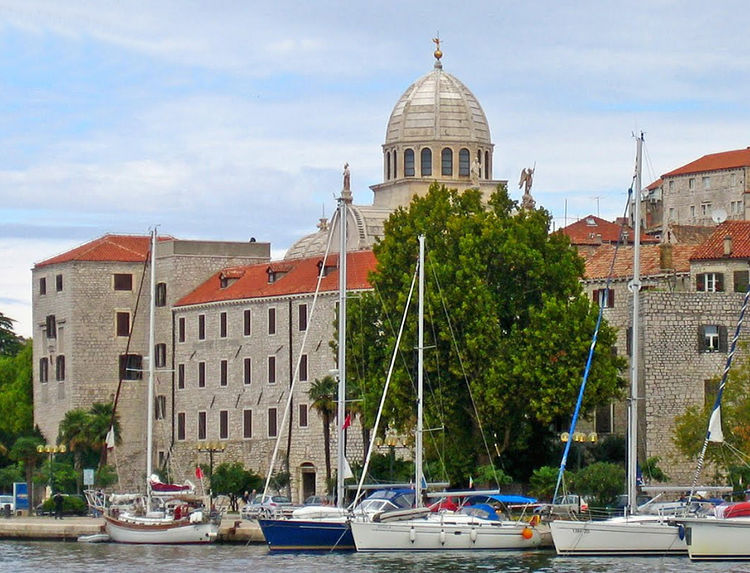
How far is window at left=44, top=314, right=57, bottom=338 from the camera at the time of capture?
107 m

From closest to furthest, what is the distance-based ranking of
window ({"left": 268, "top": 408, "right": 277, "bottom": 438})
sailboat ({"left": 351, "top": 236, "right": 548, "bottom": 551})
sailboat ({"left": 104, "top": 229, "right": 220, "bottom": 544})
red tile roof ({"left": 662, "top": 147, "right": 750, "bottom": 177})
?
sailboat ({"left": 351, "top": 236, "right": 548, "bottom": 551}), sailboat ({"left": 104, "top": 229, "right": 220, "bottom": 544}), window ({"left": 268, "top": 408, "right": 277, "bottom": 438}), red tile roof ({"left": 662, "top": 147, "right": 750, "bottom": 177})

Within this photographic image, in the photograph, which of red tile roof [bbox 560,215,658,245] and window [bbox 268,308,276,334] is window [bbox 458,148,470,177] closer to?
red tile roof [bbox 560,215,658,245]

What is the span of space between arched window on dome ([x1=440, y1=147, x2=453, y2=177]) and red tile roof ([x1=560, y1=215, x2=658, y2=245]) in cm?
744

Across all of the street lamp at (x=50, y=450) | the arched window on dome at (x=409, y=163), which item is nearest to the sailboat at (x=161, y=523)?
the street lamp at (x=50, y=450)

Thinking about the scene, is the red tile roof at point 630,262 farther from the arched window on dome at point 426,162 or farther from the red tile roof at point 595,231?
the arched window on dome at point 426,162

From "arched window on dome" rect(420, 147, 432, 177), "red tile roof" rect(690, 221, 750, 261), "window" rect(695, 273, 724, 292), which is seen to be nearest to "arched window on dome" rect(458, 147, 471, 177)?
"arched window on dome" rect(420, 147, 432, 177)

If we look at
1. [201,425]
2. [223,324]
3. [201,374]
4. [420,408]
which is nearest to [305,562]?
[420,408]

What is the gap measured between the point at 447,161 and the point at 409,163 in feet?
6.33

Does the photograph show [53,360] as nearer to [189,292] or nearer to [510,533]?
[189,292]

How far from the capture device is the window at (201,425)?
103m

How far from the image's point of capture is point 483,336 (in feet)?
260

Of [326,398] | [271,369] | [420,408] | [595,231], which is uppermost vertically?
[595,231]

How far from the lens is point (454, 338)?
259 ft

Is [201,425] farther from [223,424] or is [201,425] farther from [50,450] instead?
[50,450]
